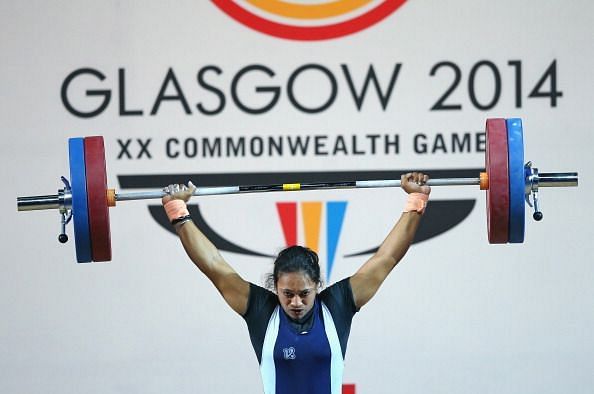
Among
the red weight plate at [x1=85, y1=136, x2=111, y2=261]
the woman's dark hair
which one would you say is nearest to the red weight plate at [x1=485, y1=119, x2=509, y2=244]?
the woman's dark hair

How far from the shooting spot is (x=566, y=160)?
17.7ft

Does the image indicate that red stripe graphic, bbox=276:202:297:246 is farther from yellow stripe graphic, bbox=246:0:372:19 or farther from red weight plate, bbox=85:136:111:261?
red weight plate, bbox=85:136:111:261

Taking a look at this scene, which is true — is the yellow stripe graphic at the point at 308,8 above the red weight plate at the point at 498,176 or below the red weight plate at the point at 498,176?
above

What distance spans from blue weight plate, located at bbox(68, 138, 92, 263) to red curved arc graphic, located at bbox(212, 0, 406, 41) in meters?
1.63

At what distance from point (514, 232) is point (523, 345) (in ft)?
4.71

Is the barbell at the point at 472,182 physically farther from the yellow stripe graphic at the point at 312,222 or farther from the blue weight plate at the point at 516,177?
the yellow stripe graphic at the point at 312,222

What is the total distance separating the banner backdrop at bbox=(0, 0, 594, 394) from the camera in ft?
17.7

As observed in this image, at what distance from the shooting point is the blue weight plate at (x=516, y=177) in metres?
4.03

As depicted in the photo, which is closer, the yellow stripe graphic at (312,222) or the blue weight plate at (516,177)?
the blue weight plate at (516,177)

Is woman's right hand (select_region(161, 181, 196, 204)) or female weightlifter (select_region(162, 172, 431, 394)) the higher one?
→ woman's right hand (select_region(161, 181, 196, 204))

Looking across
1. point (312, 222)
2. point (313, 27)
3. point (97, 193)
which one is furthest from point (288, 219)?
point (97, 193)

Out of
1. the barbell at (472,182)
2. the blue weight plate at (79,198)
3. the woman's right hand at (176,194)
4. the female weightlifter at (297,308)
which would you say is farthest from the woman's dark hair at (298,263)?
the blue weight plate at (79,198)

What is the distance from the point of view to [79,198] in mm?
4016

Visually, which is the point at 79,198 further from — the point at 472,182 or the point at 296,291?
the point at 472,182
